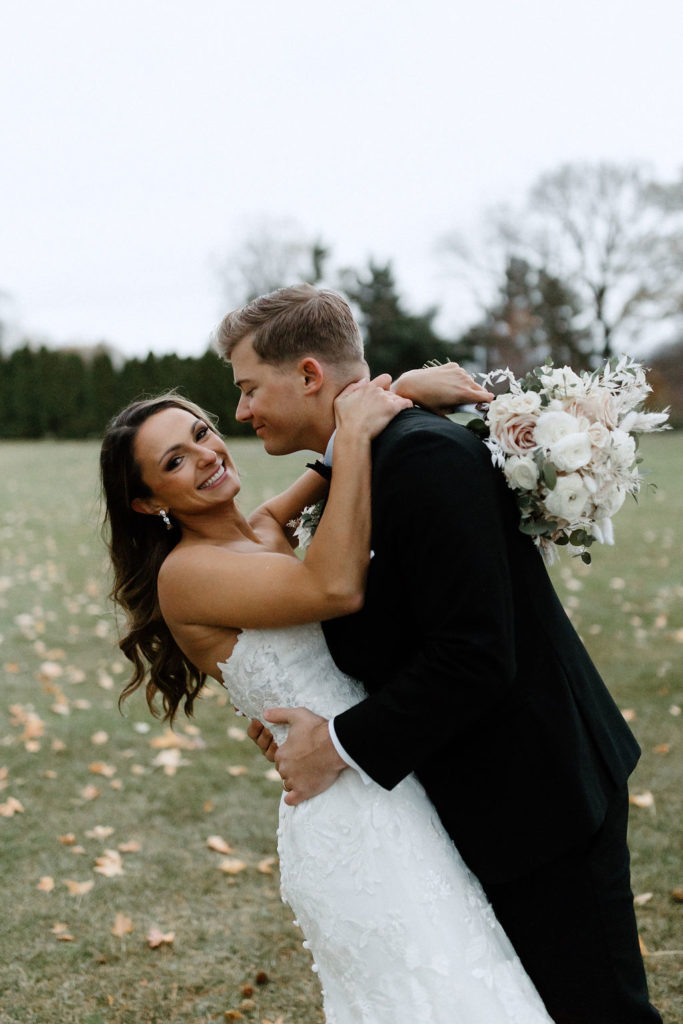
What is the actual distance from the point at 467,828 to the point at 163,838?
3430mm

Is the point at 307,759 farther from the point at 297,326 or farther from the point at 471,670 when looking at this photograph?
the point at 297,326

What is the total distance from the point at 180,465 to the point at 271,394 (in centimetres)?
45

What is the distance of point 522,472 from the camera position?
2.15 m

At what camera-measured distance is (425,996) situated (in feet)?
7.28

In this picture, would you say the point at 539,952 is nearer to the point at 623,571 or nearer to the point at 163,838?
the point at 163,838

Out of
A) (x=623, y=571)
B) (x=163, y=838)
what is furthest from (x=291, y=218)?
(x=163, y=838)

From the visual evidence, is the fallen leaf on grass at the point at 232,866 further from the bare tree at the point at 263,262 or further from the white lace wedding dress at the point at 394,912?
the bare tree at the point at 263,262

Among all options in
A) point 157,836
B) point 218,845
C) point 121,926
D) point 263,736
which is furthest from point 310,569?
point 157,836

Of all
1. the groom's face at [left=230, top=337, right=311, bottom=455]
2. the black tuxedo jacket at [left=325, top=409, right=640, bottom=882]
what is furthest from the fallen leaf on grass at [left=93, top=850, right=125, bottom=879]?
the groom's face at [left=230, top=337, right=311, bottom=455]

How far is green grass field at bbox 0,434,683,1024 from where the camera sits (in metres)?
3.94

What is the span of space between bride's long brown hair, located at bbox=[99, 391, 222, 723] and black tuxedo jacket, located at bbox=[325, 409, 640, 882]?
0.84m

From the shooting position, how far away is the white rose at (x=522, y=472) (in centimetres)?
214

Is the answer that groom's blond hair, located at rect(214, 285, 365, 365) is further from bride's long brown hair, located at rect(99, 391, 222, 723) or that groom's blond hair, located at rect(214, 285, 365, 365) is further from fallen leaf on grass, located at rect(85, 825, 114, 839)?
fallen leaf on grass, located at rect(85, 825, 114, 839)

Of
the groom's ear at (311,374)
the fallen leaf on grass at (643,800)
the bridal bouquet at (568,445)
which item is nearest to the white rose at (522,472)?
the bridal bouquet at (568,445)
